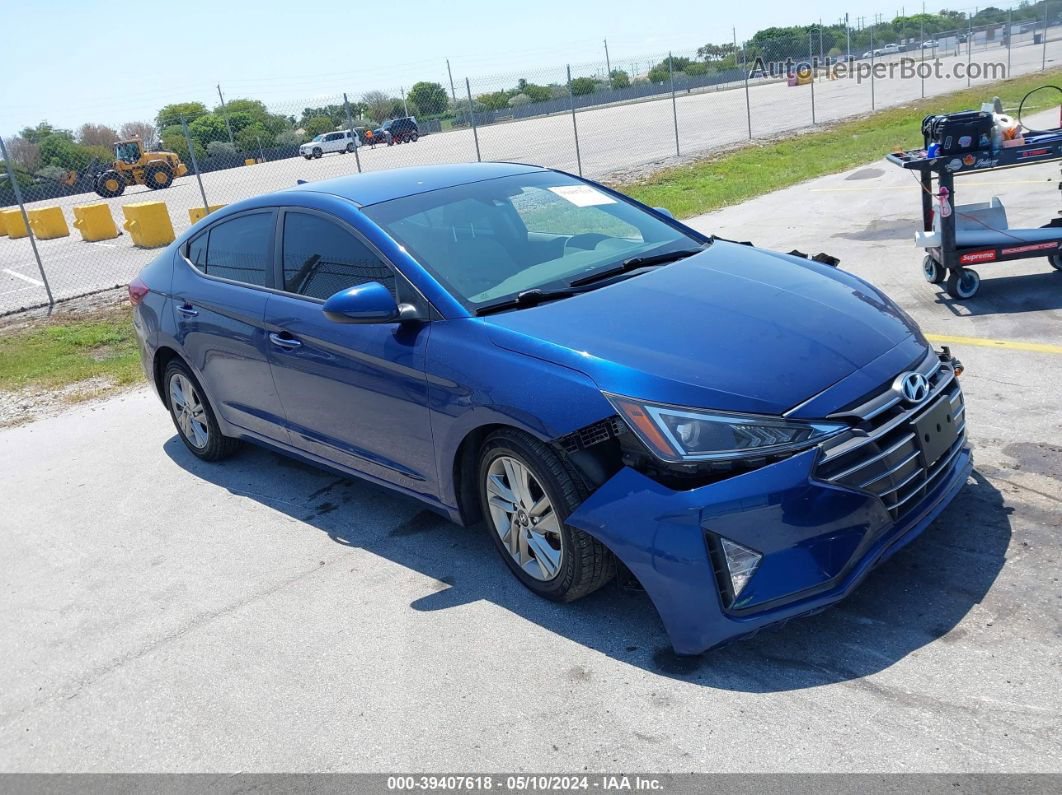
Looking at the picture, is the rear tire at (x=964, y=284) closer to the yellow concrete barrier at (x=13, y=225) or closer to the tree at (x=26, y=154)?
the yellow concrete barrier at (x=13, y=225)

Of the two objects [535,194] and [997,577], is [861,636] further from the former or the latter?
[535,194]

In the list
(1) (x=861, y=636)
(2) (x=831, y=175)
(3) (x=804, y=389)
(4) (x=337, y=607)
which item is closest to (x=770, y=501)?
(3) (x=804, y=389)

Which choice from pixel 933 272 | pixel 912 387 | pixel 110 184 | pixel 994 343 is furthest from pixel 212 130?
pixel 912 387

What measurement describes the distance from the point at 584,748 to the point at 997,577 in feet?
5.70

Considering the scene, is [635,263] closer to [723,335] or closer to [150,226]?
[723,335]

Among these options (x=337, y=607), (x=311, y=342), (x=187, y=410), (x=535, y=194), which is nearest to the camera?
(x=337, y=607)

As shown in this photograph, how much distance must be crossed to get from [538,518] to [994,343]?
13.0ft

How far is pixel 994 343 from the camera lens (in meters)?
6.30

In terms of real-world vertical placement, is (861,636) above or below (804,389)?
below

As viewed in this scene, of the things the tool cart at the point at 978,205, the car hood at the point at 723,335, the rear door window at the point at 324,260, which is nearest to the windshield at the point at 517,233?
the rear door window at the point at 324,260

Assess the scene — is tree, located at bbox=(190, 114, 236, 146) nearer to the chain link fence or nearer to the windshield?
the chain link fence

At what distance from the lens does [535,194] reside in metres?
5.08

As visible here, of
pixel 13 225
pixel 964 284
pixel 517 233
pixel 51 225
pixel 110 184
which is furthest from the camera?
pixel 110 184

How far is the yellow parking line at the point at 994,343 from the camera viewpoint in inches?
239
